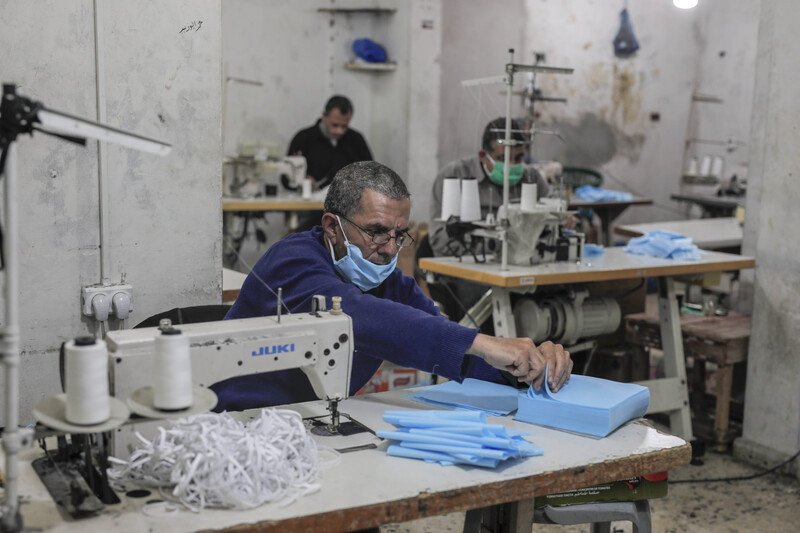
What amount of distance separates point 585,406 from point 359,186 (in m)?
0.77

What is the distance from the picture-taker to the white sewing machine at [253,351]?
1.43m

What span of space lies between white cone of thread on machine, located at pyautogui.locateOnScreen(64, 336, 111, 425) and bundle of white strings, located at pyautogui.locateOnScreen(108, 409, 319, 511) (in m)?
0.17

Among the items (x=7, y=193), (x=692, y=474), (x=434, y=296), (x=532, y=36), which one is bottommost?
(x=692, y=474)

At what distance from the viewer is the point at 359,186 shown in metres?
2.05

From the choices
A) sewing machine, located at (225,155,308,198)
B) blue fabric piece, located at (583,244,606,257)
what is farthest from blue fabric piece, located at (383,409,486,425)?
sewing machine, located at (225,155,308,198)

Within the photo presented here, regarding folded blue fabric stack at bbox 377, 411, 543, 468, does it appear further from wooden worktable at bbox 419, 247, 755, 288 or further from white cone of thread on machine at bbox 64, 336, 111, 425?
wooden worktable at bbox 419, 247, 755, 288

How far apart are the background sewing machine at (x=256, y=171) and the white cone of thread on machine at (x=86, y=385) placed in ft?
14.9

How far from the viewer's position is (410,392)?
200cm

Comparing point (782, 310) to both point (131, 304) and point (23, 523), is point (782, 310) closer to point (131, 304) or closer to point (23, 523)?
point (131, 304)

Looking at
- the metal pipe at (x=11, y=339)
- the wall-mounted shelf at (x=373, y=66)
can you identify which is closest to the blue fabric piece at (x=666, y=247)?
the metal pipe at (x=11, y=339)

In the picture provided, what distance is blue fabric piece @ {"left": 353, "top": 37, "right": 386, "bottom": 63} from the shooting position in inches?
283

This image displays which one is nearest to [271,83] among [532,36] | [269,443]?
[532,36]

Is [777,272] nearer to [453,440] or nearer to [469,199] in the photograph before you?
[469,199]

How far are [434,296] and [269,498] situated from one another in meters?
2.86
